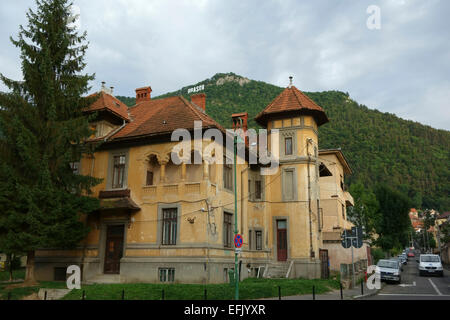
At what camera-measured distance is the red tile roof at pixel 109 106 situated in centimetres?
2716

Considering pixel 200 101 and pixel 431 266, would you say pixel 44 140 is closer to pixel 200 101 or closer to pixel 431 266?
A: pixel 200 101

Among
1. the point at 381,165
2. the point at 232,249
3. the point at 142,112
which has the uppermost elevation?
the point at 381,165

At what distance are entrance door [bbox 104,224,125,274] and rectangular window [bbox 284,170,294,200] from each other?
13.9 metres

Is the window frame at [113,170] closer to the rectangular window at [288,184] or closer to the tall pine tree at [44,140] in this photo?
the tall pine tree at [44,140]

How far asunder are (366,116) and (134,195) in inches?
4822

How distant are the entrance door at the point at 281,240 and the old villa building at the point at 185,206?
81 mm

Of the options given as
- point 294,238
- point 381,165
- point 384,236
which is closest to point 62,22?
point 294,238

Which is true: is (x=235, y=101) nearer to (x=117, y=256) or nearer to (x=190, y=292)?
(x=117, y=256)

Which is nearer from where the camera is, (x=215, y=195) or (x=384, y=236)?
(x=215, y=195)

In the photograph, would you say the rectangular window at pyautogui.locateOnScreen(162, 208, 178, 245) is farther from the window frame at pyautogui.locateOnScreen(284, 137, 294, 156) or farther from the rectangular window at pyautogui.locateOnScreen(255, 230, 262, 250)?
the window frame at pyautogui.locateOnScreen(284, 137, 294, 156)

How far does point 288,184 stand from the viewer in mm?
32406

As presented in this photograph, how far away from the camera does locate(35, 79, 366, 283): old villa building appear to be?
76.8ft

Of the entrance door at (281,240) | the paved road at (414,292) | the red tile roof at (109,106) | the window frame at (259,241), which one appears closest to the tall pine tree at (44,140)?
the red tile roof at (109,106)

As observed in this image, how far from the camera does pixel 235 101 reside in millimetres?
97500
